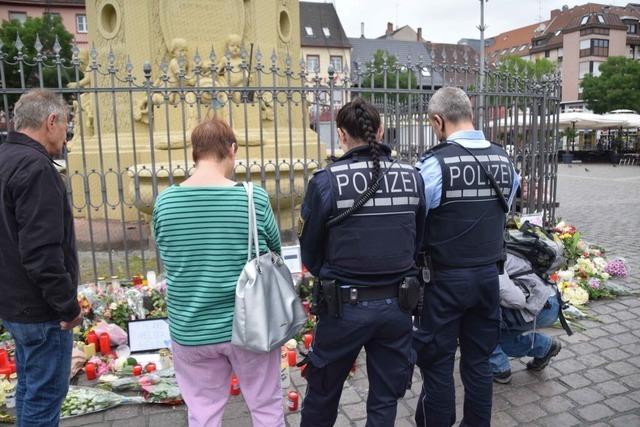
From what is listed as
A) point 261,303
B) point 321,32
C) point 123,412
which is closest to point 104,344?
point 123,412

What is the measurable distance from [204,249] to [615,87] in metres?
40.3

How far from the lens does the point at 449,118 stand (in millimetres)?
3049

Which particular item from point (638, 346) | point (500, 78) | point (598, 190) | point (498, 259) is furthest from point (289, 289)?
point (598, 190)

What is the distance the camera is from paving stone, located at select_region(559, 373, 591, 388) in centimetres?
387

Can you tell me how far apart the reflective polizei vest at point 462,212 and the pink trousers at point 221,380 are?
3.54 ft

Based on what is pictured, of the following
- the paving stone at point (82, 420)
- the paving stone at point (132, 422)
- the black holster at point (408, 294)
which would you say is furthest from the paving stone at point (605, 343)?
the paving stone at point (82, 420)

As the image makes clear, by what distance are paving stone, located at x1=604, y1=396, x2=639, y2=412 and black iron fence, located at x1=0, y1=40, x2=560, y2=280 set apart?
292 cm

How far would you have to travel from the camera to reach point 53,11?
43.7m

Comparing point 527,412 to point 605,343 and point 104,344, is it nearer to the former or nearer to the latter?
point 605,343

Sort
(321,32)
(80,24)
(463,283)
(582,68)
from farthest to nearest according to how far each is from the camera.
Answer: (582,68) → (321,32) → (80,24) → (463,283)

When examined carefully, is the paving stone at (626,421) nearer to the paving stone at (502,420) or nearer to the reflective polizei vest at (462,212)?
the paving stone at (502,420)

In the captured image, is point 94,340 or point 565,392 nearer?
point 565,392

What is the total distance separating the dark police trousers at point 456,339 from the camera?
115 inches

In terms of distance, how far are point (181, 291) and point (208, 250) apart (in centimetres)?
25
